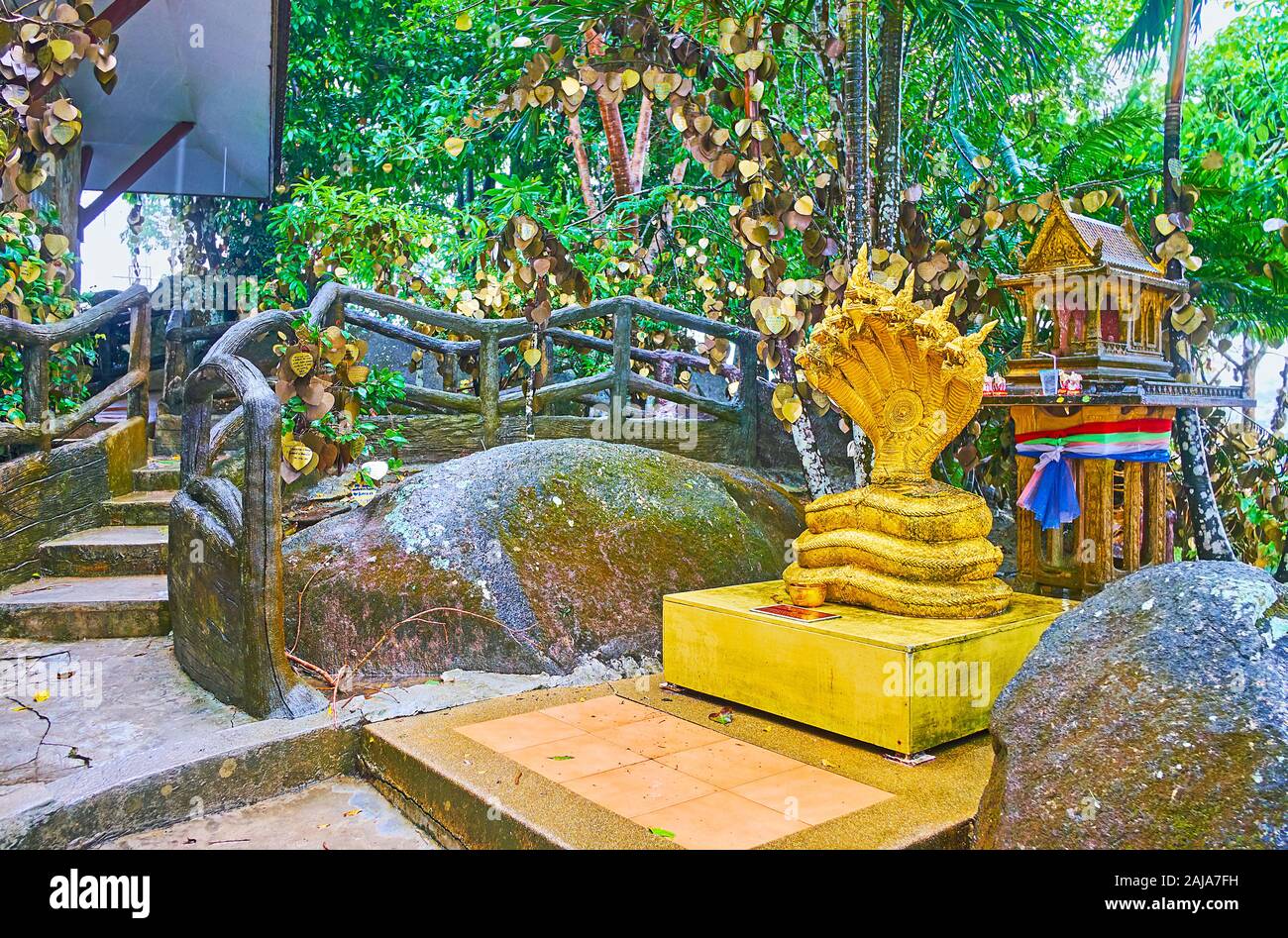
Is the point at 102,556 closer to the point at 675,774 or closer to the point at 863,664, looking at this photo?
the point at 675,774

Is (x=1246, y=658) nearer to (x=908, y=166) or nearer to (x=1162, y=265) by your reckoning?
(x=1162, y=265)

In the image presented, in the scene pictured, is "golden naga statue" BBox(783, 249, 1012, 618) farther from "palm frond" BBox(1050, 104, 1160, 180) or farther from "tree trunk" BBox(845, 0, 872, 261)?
"palm frond" BBox(1050, 104, 1160, 180)

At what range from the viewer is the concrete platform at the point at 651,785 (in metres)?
2.67

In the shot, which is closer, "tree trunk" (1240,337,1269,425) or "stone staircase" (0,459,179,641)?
"stone staircase" (0,459,179,641)

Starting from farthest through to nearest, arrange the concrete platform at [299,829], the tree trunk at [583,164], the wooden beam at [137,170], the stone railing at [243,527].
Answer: the tree trunk at [583,164] → the wooden beam at [137,170] → the stone railing at [243,527] → the concrete platform at [299,829]

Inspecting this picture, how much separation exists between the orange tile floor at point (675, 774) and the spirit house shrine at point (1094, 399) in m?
1.98

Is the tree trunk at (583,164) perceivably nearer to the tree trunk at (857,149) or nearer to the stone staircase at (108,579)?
the tree trunk at (857,149)

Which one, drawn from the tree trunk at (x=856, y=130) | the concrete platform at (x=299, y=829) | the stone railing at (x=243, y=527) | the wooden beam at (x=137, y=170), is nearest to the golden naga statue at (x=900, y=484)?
the tree trunk at (x=856, y=130)

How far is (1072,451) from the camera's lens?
435cm

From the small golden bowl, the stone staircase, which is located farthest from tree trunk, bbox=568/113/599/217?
the small golden bowl

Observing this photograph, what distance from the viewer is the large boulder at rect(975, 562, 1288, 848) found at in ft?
5.96

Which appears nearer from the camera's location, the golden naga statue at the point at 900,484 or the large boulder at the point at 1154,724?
the large boulder at the point at 1154,724

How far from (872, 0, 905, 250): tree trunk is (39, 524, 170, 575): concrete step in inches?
166
